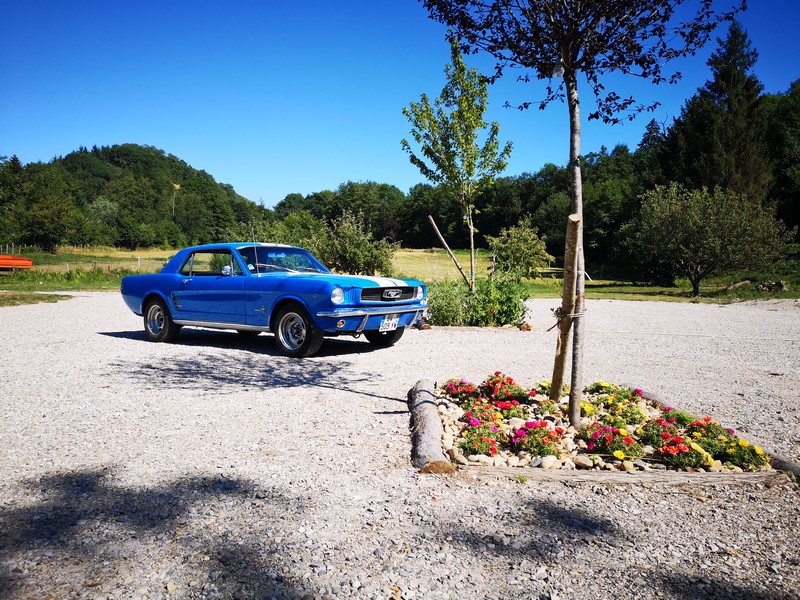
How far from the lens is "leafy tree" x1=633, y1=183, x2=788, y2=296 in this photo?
24469mm

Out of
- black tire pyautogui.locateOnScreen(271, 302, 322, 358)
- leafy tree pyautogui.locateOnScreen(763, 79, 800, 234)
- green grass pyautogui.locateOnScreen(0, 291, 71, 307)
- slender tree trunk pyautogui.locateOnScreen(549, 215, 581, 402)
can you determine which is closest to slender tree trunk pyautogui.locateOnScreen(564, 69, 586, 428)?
slender tree trunk pyautogui.locateOnScreen(549, 215, 581, 402)

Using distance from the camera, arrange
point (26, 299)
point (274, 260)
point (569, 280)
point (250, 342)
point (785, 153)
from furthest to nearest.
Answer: point (785, 153) → point (26, 299) → point (250, 342) → point (274, 260) → point (569, 280)

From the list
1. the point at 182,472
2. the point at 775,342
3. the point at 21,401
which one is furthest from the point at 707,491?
the point at 775,342

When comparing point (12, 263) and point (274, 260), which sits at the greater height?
point (274, 260)

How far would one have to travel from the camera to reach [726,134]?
3822 centimetres

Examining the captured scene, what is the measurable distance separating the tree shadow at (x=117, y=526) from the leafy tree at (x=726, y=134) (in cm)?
4041

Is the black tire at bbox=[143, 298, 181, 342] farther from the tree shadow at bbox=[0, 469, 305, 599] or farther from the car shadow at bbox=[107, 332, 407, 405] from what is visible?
the tree shadow at bbox=[0, 469, 305, 599]

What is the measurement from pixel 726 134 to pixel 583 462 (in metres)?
43.1

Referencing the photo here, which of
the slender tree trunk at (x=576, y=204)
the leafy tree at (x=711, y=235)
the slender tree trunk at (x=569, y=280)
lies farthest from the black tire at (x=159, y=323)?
the leafy tree at (x=711, y=235)

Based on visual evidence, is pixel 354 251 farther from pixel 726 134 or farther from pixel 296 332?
pixel 726 134

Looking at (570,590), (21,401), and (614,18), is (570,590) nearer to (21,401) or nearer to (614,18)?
(614,18)

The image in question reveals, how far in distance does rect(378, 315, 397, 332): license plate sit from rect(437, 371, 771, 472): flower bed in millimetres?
2819

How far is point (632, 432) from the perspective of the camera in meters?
4.07

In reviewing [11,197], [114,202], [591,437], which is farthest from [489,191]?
[114,202]
